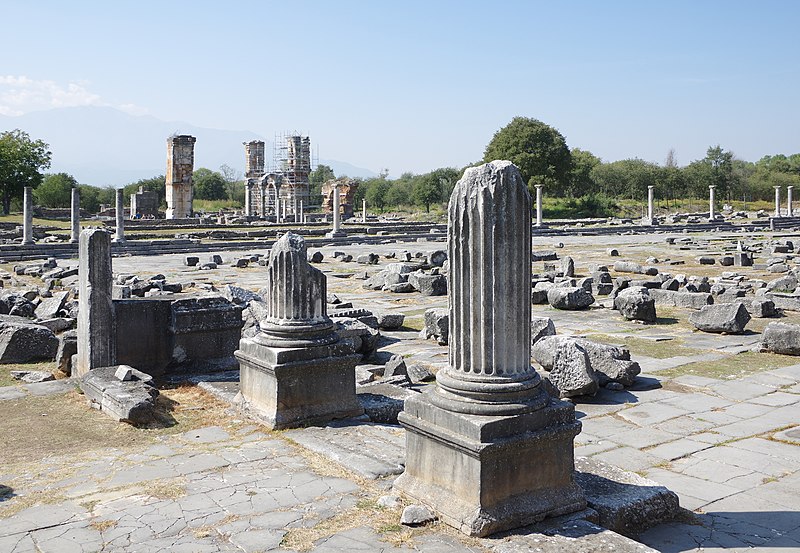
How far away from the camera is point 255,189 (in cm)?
7094

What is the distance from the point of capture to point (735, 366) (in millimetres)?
9211

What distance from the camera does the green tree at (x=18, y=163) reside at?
189ft

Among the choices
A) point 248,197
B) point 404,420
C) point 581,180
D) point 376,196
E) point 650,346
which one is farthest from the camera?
point 376,196

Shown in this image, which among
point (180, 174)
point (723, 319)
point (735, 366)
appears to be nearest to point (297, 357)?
point (735, 366)

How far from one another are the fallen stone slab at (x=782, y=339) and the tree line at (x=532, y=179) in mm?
50619

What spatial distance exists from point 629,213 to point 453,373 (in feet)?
241

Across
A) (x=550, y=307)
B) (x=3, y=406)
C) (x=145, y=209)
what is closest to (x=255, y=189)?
(x=145, y=209)

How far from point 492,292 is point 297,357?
2650 mm

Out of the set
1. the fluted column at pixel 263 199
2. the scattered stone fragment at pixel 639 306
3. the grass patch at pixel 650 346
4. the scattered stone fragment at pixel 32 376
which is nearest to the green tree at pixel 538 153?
the fluted column at pixel 263 199

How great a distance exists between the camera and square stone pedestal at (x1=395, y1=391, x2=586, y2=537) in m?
4.09

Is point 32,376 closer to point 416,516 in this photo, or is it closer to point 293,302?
point 293,302

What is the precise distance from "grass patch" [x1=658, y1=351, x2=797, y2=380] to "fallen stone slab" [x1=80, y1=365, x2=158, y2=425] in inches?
227

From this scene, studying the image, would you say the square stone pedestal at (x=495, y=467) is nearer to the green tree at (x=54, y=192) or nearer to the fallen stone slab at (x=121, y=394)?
the fallen stone slab at (x=121, y=394)

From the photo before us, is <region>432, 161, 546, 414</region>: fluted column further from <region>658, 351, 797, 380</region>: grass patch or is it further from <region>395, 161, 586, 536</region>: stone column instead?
<region>658, 351, 797, 380</region>: grass patch
